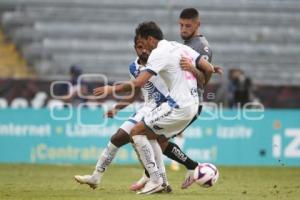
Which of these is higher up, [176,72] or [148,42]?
[148,42]

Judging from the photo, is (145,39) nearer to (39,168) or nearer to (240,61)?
(39,168)

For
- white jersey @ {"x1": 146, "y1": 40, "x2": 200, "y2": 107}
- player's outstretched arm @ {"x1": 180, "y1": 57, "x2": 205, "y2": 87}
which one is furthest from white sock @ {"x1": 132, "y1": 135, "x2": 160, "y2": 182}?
player's outstretched arm @ {"x1": 180, "y1": 57, "x2": 205, "y2": 87}

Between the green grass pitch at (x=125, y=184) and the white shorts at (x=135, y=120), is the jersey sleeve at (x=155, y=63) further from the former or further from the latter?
the green grass pitch at (x=125, y=184)

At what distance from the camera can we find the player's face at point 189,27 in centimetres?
1171

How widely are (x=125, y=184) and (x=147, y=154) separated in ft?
8.80

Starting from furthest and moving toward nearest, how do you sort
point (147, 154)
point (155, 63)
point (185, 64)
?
point (147, 154) → point (185, 64) → point (155, 63)

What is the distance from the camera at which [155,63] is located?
1058 centimetres

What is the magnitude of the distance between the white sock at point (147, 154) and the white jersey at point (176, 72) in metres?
0.68

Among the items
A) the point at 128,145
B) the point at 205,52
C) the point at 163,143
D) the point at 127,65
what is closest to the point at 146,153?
the point at 163,143

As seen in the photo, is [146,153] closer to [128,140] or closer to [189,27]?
[128,140]

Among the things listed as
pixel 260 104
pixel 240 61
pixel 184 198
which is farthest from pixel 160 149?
pixel 240 61

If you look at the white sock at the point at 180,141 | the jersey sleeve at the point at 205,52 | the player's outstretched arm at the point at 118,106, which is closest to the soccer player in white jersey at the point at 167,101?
the jersey sleeve at the point at 205,52

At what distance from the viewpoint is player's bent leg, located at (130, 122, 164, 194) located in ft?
35.9

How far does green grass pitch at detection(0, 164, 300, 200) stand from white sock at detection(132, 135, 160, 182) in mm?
322
